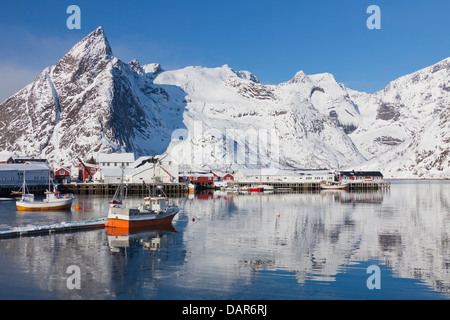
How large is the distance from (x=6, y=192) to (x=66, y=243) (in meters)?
76.0

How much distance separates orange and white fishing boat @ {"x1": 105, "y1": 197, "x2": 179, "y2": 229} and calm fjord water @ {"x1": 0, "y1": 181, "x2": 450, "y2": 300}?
5.70ft

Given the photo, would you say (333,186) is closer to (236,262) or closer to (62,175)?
(62,175)

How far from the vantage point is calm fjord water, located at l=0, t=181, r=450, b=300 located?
25.0 meters

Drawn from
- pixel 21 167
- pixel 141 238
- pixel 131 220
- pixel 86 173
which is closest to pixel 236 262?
pixel 141 238

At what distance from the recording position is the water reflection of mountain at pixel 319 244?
2997 centimetres

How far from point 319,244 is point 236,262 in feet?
34.9

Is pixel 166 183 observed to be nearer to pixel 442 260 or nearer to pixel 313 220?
pixel 313 220

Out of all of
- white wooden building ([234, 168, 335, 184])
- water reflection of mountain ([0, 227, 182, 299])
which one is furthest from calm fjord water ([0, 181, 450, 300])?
white wooden building ([234, 168, 335, 184])

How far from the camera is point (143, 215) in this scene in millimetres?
47750

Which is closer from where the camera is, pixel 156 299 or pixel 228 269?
pixel 156 299

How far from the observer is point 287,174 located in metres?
164
